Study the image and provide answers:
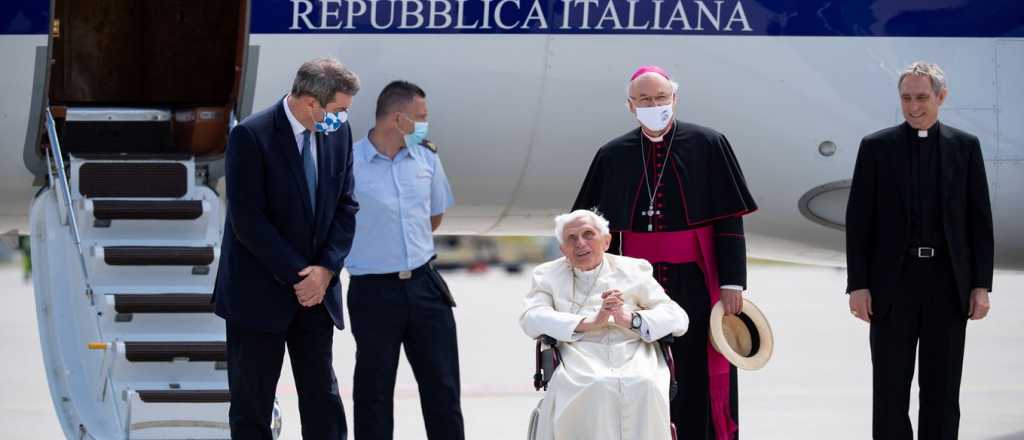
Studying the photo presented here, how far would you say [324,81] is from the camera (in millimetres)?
5340

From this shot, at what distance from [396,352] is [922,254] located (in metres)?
2.04

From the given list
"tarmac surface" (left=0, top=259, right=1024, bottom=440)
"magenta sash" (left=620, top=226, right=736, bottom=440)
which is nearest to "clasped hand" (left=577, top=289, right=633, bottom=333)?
"magenta sash" (left=620, top=226, right=736, bottom=440)

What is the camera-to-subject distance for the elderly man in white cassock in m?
5.13

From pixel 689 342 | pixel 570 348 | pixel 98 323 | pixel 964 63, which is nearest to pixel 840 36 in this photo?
pixel 964 63

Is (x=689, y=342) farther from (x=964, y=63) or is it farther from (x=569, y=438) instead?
(x=964, y=63)

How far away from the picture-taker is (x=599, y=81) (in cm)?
727

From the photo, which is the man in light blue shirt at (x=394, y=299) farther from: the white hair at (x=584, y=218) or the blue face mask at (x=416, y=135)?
the white hair at (x=584, y=218)

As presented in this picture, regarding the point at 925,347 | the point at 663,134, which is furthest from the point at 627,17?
the point at 925,347

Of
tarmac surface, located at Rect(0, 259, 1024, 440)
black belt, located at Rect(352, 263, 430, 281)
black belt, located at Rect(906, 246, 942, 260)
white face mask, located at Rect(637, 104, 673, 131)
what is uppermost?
white face mask, located at Rect(637, 104, 673, 131)

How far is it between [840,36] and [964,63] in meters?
0.60

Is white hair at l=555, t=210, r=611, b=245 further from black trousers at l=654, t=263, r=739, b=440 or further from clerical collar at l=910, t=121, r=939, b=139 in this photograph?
clerical collar at l=910, t=121, r=939, b=139

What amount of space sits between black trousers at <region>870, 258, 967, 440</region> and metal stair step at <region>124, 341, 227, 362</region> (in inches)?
104

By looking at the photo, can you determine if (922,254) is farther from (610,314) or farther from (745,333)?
(610,314)

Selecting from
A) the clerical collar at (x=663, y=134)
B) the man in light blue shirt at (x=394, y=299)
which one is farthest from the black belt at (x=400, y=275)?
the clerical collar at (x=663, y=134)
